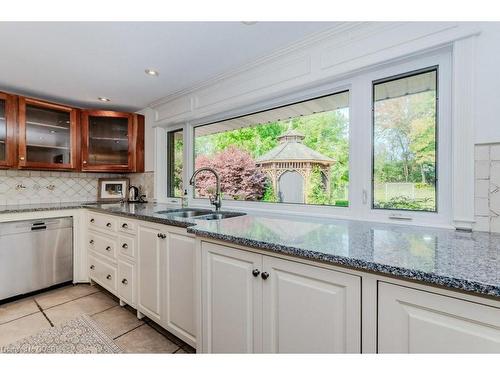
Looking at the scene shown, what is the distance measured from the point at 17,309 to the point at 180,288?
1758 mm

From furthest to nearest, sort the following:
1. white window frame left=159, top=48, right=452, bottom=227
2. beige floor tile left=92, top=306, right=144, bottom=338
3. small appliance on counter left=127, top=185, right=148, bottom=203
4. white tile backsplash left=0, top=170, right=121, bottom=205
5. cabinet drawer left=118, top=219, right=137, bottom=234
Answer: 1. small appliance on counter left=127, top=185, right=148, bottom=203
2. white tile backsplash left=0, top=170, right=121, bottom=205
3. cabinet drawer left=118, top=219, right=137, bottom=234
4. beige floor tile left=92, top=306, right=144, bottom=338
5. white window frame left=159, top=48, right=452, bottom=227

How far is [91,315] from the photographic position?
2.11 m

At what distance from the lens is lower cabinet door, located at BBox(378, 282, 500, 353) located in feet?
2.23

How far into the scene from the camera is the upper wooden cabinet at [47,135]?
8.32ft

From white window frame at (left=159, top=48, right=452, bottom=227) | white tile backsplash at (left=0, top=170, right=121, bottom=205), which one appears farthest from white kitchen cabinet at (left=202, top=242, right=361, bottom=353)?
white tile backsplash at (left=0, top=170, right=121, bottom=205)

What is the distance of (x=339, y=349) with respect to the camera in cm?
92

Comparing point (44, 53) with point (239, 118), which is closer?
point (44, 53)

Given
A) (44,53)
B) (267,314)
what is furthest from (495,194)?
(44,53)

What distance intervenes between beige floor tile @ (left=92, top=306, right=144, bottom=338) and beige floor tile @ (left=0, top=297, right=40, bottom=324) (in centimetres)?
63

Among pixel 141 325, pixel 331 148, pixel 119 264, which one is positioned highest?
pixel 331 148

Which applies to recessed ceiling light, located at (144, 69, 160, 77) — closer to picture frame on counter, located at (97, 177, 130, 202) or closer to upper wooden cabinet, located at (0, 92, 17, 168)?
upper wooden cabinet, located at (0, 92, 17, 168)
